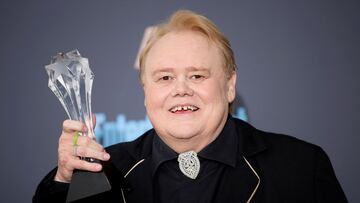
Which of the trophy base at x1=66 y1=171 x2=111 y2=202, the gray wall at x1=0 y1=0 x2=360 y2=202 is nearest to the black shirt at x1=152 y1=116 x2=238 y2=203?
the trophy base at x1=66 y1=171 x2=111 y2=202

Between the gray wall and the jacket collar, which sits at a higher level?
A: the gray wall

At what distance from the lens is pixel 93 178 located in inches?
41.4

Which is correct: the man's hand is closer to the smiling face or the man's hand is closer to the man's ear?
the smiling face

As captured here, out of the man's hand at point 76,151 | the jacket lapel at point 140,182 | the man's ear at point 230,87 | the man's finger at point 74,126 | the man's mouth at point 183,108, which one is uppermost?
the man's ear at point 230,87

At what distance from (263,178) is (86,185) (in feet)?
1.92

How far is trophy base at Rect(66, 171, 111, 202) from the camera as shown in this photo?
1.04 metres

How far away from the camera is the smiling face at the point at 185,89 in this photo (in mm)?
1229

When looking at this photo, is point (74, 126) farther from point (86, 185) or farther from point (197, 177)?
point (197, 177)

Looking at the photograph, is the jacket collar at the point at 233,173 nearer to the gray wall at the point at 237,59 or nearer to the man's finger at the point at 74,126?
the man's finger at the point at 74,126

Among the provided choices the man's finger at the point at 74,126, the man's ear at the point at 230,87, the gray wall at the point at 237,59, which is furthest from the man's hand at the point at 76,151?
the gray wall at the point at 237,59

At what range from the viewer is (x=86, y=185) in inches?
41.1

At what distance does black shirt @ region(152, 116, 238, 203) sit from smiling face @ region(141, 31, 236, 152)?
0.04 m

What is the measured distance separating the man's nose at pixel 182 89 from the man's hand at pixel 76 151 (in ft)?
1.01

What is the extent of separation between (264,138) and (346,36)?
0.84 metres
